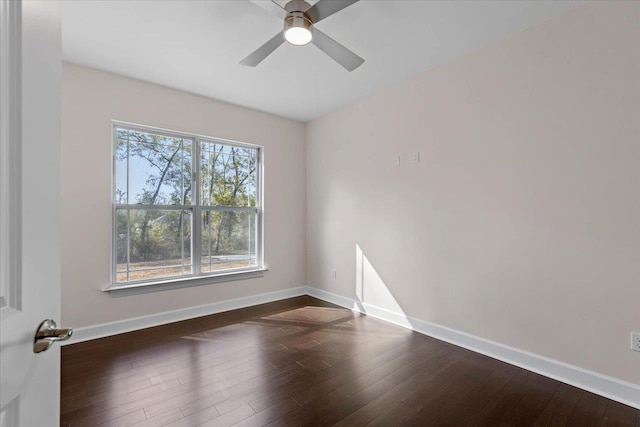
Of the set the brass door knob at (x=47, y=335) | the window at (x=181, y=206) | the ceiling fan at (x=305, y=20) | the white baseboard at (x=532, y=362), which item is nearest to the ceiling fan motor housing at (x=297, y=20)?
the ceiling fan at (x=305, y=20)

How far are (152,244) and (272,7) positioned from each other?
2746mm

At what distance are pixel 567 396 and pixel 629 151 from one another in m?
1.68

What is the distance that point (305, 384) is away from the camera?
2166mm

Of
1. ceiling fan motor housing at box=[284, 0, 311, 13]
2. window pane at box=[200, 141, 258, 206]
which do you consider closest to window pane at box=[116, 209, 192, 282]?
window pane at box=[200, 141, 258, 206]

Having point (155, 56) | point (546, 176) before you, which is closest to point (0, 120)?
point (155, 56)

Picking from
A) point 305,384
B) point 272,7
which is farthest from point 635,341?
point 272,7

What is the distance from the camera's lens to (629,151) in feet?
6.42

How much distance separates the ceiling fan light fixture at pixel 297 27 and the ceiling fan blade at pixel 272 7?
45mm

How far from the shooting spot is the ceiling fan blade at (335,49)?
209cm

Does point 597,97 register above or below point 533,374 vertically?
above

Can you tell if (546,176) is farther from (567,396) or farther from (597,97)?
(567,396)

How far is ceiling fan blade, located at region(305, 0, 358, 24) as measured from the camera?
1.78 metres

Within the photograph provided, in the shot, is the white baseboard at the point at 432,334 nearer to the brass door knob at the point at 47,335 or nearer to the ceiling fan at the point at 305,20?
the ceiling fan at the point at 305,20

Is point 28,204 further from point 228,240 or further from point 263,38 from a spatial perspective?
point 228,240
